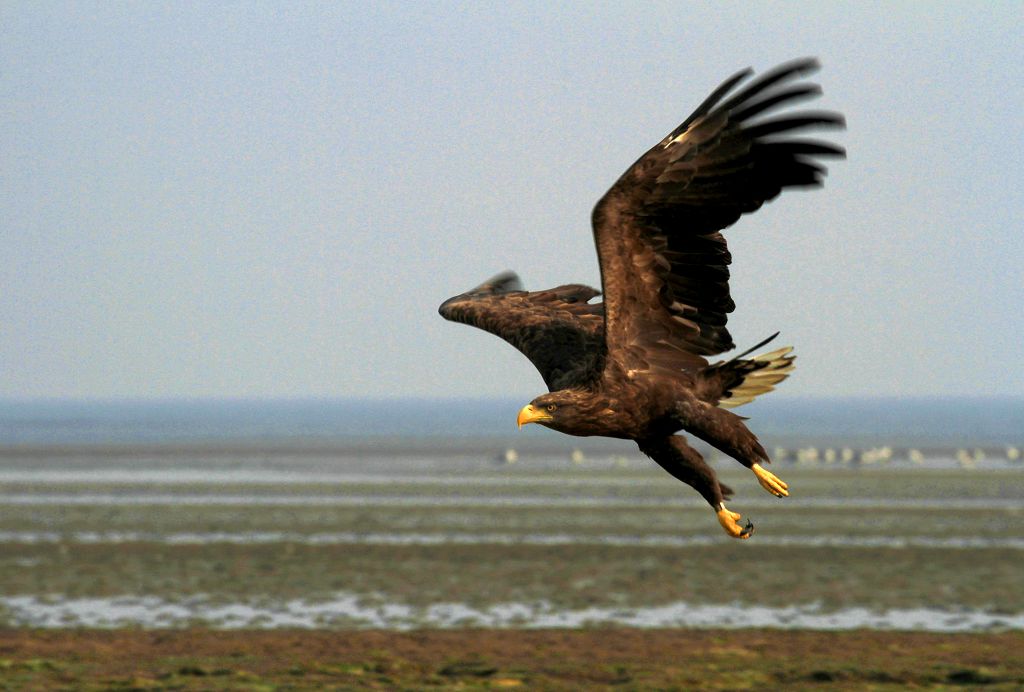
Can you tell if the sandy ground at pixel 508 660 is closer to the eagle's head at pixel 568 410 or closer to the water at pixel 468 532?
the water at pixel 468 532

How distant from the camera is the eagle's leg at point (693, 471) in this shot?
7258 millimetres

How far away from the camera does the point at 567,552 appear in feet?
87.4

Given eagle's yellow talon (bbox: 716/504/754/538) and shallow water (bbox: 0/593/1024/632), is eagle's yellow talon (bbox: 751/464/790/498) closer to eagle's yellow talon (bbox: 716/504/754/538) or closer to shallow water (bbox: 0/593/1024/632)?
eagle's yellow talon (bbox: 716/504/754/538)

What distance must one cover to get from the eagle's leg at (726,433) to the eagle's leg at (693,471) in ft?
0.44

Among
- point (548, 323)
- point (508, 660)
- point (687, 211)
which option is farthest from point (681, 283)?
point (508, 660)

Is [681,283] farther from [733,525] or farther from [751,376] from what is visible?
[733,525]

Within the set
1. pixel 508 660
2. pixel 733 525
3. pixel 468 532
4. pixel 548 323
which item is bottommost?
pixel 508 660

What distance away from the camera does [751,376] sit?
8016mm

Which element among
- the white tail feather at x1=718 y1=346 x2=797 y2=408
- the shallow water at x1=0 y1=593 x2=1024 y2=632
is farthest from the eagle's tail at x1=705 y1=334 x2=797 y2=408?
the shallow water at x1=0 y1=593 x2=1024 y2=632

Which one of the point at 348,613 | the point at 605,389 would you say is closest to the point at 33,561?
the point at 348,613

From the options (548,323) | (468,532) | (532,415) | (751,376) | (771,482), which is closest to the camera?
(532,415)

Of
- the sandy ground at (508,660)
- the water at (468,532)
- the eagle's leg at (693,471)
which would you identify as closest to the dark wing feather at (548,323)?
the eagle's leg at (693,471)

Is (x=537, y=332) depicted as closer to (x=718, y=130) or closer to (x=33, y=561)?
(x=718, y=130)

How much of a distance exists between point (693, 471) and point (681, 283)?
1.07 m
